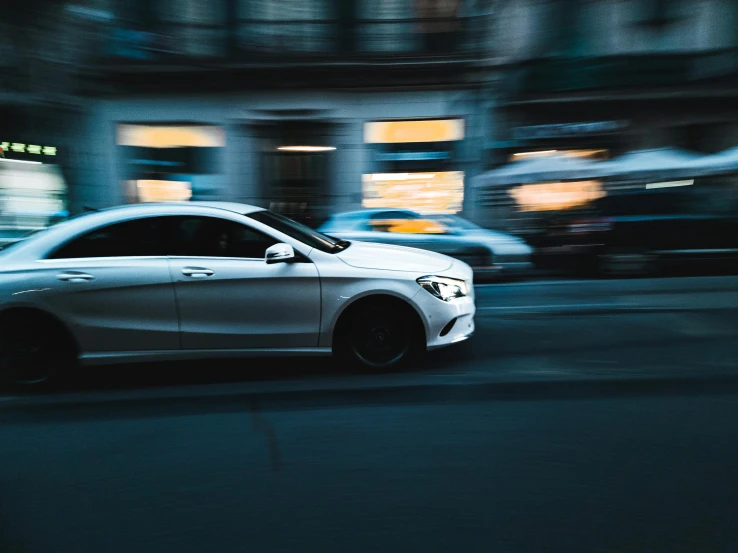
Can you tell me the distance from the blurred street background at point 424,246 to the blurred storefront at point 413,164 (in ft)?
0.19

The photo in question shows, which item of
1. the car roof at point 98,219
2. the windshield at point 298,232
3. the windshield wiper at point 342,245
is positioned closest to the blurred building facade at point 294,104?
the windshield wiper at point 342,245

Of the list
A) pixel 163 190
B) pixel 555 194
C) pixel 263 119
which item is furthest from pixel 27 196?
pixel 555 194

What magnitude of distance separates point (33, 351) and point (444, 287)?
10.6ft

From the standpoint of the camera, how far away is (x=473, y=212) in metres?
16.0

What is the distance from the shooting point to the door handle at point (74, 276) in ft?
15.9

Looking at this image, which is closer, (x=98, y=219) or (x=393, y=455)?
(x=393, y=455)

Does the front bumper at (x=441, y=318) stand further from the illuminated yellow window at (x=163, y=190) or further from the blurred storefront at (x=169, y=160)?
the illuminated yellow window at (x=163, y=190)

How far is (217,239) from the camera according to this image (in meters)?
5.09

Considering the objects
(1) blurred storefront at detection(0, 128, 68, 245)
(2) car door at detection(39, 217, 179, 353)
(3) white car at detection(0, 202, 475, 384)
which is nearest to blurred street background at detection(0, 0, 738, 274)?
(1) blurred storefront at detection(0, 128, 68, 245)

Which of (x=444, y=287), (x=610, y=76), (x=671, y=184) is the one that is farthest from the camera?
(x=610, y=76)

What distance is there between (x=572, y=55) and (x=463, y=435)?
1443 centimetres

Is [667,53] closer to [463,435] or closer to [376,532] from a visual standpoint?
[463,435]

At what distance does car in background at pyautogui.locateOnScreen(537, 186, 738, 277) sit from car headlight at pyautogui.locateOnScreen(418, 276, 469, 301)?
235 inches

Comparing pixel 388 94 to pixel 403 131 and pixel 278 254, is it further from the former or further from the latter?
pixel 278 254
